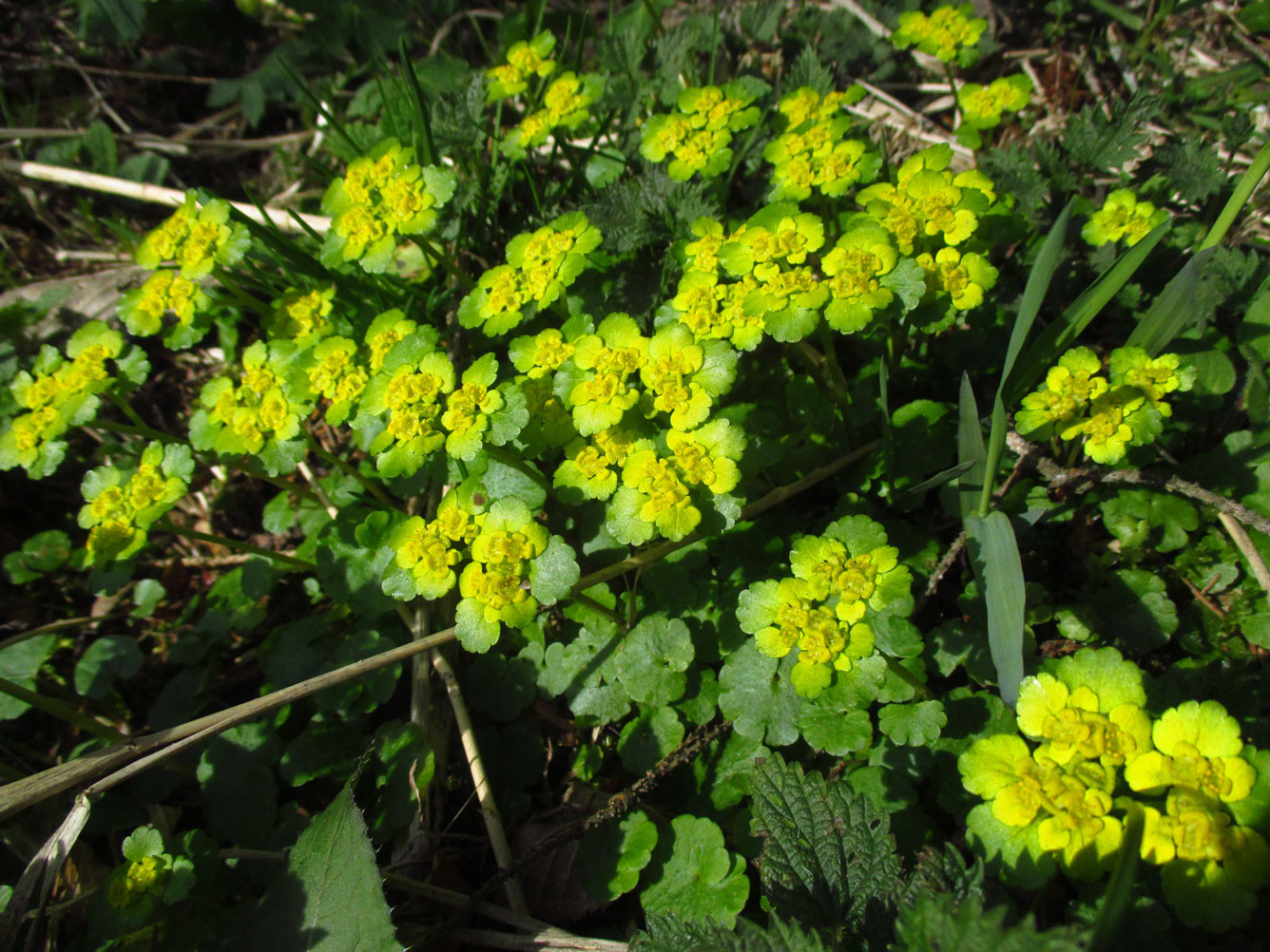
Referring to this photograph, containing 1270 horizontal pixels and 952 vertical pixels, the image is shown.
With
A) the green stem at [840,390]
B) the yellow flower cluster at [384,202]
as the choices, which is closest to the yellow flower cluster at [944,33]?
the green stem at [840,390]

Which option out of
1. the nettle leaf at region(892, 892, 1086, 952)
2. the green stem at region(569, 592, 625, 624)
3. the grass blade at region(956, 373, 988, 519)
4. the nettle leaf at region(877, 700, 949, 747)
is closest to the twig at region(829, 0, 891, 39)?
the grass blade at region(956, 373, 988, 519)

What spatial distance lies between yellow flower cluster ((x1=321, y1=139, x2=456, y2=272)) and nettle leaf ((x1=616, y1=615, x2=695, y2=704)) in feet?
4.75

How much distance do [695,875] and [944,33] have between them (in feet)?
9.80

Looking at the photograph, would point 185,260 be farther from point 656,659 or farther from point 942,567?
point 942,567

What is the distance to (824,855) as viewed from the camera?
1729mm

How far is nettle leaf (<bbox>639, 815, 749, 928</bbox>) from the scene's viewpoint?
2000 millimetres

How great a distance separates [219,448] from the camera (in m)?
2.47

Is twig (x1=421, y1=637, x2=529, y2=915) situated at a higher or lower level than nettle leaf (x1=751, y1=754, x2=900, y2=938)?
lower

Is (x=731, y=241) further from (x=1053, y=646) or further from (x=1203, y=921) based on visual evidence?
(x=1203, y=921)

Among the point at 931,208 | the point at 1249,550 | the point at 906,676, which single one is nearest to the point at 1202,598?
the point at 1249,550

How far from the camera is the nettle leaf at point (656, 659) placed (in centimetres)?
226

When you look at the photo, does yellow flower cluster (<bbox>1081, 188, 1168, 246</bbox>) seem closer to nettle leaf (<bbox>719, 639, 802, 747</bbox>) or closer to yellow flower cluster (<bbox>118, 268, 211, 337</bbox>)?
nettle leaf (<bbox>719, 639, 802, 747</bbox>)

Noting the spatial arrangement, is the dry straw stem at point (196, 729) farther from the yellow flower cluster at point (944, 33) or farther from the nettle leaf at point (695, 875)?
the yellow flower cluster at point (944, 33)

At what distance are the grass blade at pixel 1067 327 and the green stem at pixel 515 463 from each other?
1348 millimetres
